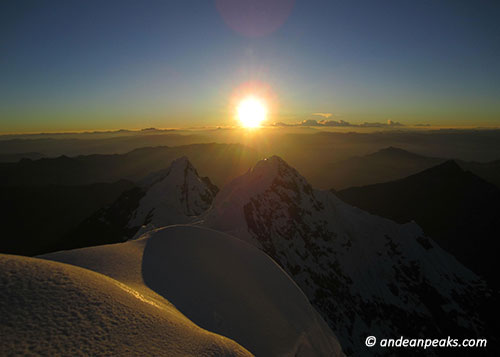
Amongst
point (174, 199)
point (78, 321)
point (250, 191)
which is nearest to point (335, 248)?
point (250, 191)

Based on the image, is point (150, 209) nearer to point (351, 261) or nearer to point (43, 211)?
point (351, 261)

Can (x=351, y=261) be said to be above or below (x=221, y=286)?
below

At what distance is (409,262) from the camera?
59281 millimetres

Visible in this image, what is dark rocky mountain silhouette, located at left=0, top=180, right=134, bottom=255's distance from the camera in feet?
361

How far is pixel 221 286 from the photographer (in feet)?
36.6

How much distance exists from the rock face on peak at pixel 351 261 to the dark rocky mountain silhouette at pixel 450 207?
2464 inches

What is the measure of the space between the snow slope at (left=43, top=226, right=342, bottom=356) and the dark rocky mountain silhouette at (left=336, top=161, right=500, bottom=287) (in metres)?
129

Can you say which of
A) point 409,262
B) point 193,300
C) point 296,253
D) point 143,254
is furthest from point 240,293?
point 409,262

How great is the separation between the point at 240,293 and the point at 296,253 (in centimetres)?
4018

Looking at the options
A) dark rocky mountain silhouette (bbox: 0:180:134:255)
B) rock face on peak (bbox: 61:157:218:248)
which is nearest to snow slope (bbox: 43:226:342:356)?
rock face on peak (bbox: 61:157:218:248)

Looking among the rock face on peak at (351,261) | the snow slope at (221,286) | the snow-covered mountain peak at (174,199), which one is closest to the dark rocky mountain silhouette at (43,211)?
the snow-covered mountain peak at (174,199)

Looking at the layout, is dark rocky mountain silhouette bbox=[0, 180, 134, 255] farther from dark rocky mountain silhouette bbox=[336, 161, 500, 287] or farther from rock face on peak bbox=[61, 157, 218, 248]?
dark rocky mountain silhouette bbox=[336, 161, 500, 287]

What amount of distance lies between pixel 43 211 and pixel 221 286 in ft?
625

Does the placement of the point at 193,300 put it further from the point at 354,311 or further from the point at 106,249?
the point at 354,311
